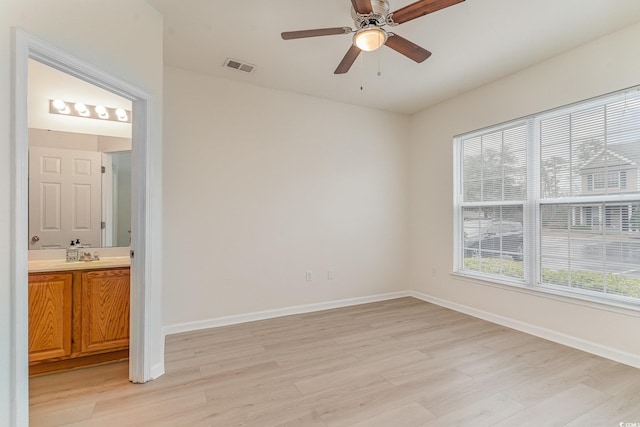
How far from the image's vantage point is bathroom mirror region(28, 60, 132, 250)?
283 centimetres

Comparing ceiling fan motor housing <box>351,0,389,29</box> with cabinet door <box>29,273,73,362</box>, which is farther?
cabinet door <box>29,273,73,362</box>

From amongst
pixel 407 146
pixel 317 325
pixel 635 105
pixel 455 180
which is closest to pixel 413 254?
pixel 455 180

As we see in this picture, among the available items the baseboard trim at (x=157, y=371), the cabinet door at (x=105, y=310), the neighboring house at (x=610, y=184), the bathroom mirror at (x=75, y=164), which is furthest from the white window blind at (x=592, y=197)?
the bathroom mirror at (x=75, y=164)

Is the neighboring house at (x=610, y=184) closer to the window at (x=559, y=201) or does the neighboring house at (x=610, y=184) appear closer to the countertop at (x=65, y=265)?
the window at (x=559, y=201)

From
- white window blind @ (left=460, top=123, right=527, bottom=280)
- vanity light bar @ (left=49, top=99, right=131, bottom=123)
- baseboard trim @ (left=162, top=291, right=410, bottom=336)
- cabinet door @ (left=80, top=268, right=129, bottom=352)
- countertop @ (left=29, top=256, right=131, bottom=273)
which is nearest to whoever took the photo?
countertop @ (left=29, top=256, right=131, bottom=273)

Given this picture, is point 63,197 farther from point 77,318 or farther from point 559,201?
point 559,201

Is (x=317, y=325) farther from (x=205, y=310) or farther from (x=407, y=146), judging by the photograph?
(x=407, y=146)

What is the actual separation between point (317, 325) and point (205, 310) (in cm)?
132

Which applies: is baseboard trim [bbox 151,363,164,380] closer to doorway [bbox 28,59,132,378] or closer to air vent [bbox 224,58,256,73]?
doorway [bbox 28,59,132,378]

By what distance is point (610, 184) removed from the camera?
268cm

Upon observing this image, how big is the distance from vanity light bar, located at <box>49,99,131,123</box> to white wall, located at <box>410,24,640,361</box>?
13.3ft

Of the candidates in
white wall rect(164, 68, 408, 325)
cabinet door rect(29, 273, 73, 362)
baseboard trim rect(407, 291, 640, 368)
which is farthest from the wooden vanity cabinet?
baseboard trim rect(407, 291, 640, 368)

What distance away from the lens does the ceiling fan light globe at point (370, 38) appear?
1992 millimetres

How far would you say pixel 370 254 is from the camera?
4465 millimetres
